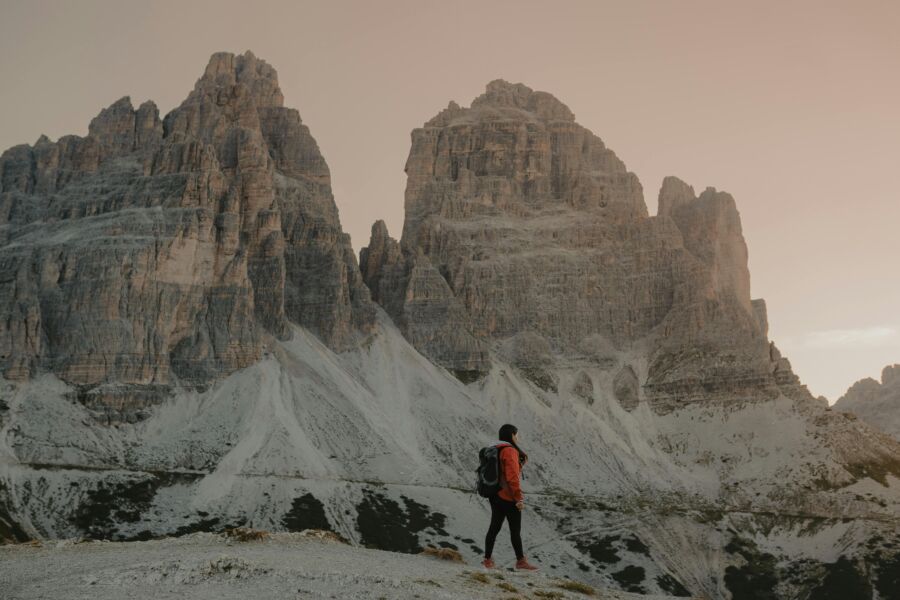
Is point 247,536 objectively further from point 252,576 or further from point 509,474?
point 509,474

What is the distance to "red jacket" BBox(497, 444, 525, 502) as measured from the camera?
84.2 feet

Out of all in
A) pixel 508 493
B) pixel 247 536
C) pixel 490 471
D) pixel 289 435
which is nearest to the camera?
pixel 508 493

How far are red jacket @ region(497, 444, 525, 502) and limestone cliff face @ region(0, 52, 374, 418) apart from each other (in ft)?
468

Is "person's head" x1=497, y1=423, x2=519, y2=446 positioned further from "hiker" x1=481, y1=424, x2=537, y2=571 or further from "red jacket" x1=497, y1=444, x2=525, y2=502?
"red jacket" x1=497, y1=444, x2=525, y2=502

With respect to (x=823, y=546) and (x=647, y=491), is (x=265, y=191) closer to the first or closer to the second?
(x=647, y=491)

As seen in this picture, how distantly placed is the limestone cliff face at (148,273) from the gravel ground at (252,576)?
457 ft

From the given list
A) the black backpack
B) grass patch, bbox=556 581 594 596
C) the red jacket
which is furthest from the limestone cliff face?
grass patch, bbox=556 581 594 596

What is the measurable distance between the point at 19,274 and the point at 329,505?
6736 centimetres

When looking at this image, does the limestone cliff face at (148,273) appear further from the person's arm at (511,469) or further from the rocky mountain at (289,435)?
the person's arm at (511,469)

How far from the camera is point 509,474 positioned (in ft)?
84.1

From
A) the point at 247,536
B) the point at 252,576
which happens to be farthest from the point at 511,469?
the point at 247,536

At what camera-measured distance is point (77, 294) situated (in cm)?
16538

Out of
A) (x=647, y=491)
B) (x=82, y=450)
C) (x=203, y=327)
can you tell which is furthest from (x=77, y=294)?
(x=647, y=491)

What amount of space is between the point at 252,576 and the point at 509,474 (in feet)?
22.2
